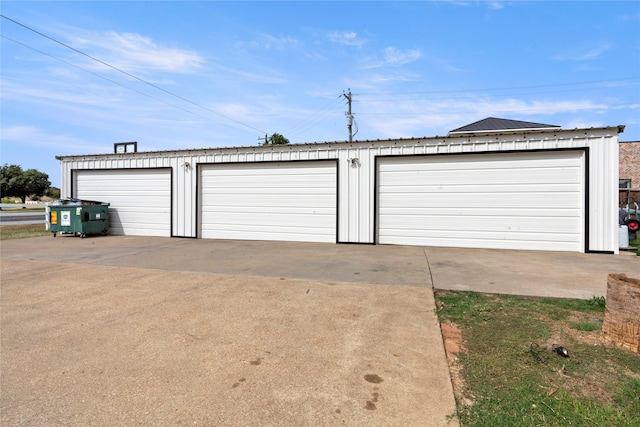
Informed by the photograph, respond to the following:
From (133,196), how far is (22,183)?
207 ft

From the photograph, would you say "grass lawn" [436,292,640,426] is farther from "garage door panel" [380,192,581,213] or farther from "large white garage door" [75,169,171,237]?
"large white garage door" [75,169,171,237]

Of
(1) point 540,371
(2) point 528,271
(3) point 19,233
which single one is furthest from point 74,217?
(1) point 540,371

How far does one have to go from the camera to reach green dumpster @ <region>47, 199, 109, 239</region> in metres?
12.4

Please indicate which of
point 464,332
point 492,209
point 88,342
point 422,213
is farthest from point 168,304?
point 492,209

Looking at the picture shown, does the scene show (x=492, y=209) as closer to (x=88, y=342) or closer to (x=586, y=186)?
(x=586, y=186)

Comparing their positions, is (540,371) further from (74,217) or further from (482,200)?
(74,217)

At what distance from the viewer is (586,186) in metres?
9.08

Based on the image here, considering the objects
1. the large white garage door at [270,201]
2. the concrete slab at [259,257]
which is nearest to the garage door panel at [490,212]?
the concrete slab at [259,257]

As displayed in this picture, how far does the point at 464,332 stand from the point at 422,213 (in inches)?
288

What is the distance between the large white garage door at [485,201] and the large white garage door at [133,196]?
8.35 metres

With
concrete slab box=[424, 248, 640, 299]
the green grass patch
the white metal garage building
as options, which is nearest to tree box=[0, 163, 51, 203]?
the green grass patch

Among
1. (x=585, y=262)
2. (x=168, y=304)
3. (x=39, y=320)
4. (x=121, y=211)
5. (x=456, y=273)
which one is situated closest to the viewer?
(x=39, y=320)

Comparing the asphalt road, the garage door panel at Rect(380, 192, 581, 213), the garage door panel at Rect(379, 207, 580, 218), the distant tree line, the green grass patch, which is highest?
the distant tree line

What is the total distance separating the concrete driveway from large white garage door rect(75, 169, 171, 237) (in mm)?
6030
